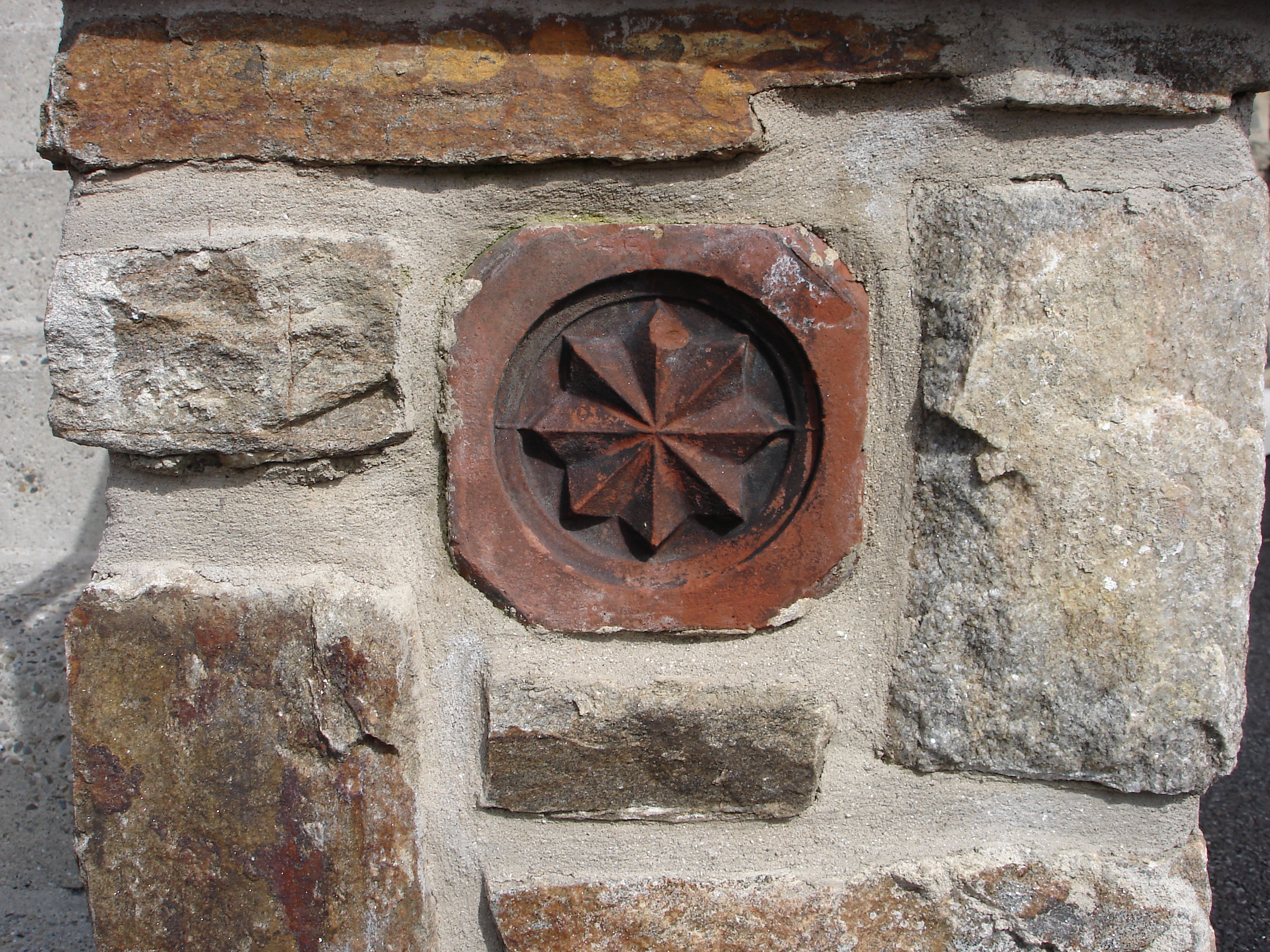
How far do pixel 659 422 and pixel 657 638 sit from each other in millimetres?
199

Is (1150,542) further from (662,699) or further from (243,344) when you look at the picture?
(243,344)

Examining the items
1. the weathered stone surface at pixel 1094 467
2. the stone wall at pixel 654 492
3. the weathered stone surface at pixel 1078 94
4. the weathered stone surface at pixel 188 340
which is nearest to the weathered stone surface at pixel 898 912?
the stone wall at pixel 654 492

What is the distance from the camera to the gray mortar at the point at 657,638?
680mm

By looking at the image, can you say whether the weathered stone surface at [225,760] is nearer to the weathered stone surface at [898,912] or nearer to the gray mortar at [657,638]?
the gray mortar at [657,638]

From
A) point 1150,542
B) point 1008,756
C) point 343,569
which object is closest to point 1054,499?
point 1150,542

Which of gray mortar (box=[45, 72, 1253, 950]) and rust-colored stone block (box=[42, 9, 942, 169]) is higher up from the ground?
rust-colored stone block (box=[42, 9, 942, 169])

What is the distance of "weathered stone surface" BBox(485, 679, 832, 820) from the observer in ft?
2.34

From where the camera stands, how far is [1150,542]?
26.4 inches

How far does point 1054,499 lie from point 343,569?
62 cm

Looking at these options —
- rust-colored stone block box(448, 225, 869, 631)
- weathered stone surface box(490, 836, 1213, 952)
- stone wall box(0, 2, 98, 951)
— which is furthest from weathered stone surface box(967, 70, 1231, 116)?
stone wall box(0, 2, 98, 951)

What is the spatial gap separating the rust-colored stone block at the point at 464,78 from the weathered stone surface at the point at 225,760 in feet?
1.30

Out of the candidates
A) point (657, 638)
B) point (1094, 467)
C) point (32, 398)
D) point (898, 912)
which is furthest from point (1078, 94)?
point (32, 398)

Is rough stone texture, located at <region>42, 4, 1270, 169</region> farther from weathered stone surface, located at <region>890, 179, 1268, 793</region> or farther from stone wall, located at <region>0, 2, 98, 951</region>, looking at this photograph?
stone wall, located at <region>0, 2, 98, 951</region>

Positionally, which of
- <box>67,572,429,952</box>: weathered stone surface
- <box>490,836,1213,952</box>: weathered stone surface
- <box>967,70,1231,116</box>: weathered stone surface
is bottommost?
<box>490,836,1213,952</box>: weathered stone surface
